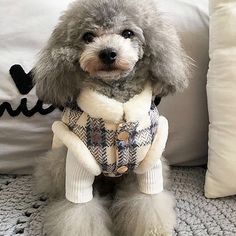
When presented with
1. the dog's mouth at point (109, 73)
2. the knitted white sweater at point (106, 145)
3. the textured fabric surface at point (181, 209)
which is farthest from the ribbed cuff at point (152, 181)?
the dog's mouth at point (109, 73)

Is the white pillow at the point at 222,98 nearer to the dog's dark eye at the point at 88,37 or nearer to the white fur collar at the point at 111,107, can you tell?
the white fur collar at the point at 111,107

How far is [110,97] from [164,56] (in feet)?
0.43

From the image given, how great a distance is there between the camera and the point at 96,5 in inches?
30.5

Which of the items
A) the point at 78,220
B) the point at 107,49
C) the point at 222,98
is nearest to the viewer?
the point at 107,49

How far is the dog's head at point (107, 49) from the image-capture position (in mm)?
771

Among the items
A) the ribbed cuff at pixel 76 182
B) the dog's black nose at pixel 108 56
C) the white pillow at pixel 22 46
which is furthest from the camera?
the white pillow at pixel 22 46

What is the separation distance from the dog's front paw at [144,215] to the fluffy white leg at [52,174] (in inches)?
5.4

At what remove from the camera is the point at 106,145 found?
835mm

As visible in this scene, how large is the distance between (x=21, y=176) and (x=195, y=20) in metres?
0.59

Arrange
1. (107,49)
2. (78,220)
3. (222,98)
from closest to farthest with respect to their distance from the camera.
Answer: (107,49) → (78,220) → (222,98)

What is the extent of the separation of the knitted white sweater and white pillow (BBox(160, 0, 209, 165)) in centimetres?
18

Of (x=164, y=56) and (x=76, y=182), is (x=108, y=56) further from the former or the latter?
(x=76, y=182)

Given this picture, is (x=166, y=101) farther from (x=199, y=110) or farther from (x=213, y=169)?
(x=213, y=169)

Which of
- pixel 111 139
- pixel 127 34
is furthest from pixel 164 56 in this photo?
pixel 111 139
